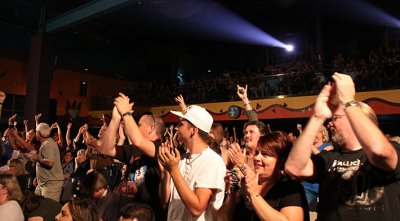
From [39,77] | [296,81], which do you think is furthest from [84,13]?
[296,81]

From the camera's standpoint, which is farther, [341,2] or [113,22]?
[113,22]

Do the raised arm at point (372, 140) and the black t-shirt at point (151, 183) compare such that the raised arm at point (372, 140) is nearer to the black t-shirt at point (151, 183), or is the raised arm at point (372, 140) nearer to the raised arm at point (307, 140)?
the raised arm at point (307, 140)

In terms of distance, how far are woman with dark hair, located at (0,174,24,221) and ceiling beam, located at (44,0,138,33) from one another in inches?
183

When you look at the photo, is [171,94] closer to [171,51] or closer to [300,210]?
[171,51]

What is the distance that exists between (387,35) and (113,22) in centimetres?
1093

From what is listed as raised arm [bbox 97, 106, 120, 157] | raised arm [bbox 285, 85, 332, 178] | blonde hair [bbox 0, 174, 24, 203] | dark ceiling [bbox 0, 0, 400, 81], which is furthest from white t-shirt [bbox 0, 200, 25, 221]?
dark ceiling [bbox 0, 0, 400, 81]

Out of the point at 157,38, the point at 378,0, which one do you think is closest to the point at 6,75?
the point at 157,38

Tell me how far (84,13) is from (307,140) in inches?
298

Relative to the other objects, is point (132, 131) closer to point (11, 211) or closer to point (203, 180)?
point (203, 180)

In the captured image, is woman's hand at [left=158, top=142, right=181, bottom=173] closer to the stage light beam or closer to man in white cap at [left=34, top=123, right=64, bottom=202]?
man in white cap at [left=34, top=123, right=64, bottom=202]

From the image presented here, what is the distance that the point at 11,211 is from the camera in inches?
101

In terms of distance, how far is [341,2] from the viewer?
10.5 metres

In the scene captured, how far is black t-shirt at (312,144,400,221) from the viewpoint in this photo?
1.31 metres

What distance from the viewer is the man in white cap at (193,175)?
157cm
